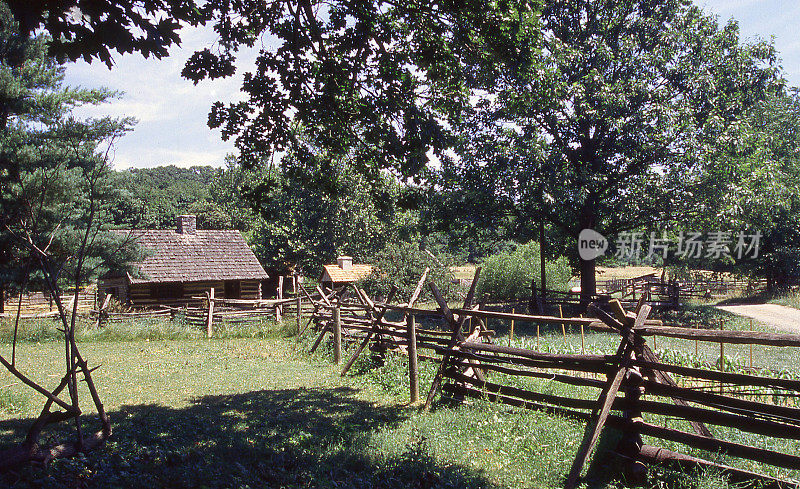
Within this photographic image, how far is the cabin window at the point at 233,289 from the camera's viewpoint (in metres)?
27.2

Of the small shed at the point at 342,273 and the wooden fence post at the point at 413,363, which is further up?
the small shed at the point at 342,273

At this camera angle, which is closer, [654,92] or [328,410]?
[328,410]

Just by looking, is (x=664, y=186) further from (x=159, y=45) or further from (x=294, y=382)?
(x=159, y=45)

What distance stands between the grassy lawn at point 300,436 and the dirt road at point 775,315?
716 inches

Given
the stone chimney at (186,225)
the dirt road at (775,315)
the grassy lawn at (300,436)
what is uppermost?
the stone chimney at (186,225)

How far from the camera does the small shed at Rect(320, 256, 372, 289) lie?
102 feet

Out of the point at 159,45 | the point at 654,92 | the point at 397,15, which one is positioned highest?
the point at 654,92

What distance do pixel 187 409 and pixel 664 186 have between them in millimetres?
19557

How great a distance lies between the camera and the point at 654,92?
20703mm

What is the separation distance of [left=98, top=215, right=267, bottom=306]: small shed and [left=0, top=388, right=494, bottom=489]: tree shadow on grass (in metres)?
17.6

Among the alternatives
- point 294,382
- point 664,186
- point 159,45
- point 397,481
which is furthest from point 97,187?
point 664,186

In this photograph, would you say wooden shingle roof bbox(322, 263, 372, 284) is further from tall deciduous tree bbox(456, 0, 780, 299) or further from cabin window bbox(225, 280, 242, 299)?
tall deciduous tree bbox(456, 0, 780, 299)

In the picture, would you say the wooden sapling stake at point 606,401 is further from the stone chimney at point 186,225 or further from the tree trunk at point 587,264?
the stone chimney at point 186,225

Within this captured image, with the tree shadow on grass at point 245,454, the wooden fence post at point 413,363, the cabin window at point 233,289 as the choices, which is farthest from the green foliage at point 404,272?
the tree shadow on grass at point 245,454
